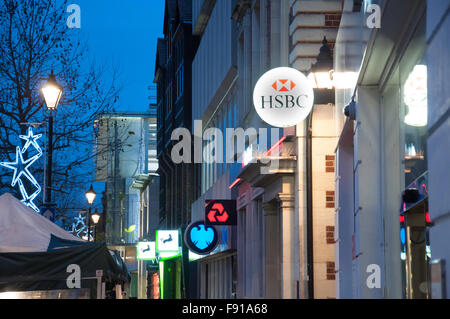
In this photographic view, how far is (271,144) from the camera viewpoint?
19078mm

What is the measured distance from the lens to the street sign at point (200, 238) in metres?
28.4

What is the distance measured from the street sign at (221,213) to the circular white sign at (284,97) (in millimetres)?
9555

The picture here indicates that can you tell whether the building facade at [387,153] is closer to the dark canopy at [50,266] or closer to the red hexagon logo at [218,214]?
the dark canopy at [50,266]

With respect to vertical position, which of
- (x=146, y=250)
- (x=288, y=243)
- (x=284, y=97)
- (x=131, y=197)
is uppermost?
(x=131, y=197)

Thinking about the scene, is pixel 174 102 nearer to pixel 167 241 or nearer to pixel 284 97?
pixel 167 241

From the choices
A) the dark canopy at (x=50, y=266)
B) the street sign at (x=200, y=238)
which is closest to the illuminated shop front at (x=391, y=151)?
the dark canopy at (x=50, y=266)

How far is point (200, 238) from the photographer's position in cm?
2872

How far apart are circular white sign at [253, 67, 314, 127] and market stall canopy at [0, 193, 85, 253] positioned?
5.25 metres

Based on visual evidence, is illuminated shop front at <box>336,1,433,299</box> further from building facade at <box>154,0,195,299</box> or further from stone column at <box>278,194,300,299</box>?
building facade at <box>154,0,195,299</box>

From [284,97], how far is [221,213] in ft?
33.5

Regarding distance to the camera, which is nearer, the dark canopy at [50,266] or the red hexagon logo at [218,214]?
the dark canopy at [50,266]

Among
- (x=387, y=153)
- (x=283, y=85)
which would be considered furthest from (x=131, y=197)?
(x=387, y=153)

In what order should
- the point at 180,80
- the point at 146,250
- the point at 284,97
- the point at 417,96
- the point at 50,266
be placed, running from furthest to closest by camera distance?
the point at 146,250, the point at 180,80, the point at 284,97, the point at 50,266, the point at 417,96
